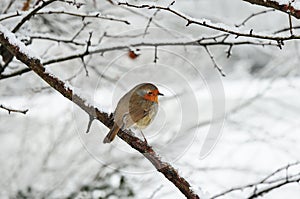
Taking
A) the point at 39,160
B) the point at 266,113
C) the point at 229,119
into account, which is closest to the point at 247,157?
the point at 229,119

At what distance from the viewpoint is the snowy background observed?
9.39ft

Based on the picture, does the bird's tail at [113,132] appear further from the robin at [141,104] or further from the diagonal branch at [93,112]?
the robin at [141,104]

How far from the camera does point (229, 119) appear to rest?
3.86m

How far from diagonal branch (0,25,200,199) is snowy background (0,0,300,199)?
3.87 ft

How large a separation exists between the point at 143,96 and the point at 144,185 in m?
1.55

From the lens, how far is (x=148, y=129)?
8.34 ft

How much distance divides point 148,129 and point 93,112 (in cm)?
138

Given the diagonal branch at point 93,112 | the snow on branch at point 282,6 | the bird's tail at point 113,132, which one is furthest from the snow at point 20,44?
the snow on branch at point 282,6

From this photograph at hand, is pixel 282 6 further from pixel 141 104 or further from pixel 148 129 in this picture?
pixel 148 129

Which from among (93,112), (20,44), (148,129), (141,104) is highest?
(148,129)

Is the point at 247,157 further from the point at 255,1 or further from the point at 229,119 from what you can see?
the point at 255,1

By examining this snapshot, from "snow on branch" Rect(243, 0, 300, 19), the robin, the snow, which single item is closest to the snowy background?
the robin

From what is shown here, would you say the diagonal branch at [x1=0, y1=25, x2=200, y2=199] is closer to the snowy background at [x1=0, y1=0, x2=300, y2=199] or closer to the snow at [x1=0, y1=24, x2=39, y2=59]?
the snow at [x1=0, y1=24, x2=39, y2=59]

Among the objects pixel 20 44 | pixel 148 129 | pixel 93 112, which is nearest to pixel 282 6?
pixel 93 112
